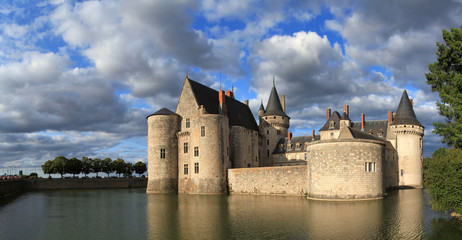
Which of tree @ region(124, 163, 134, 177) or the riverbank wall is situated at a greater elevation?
tree @ region(124, 163, 134, 177)

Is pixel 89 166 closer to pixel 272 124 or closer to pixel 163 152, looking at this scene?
pixel 163 152

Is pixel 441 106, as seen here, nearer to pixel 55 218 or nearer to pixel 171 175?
pixel 55 218

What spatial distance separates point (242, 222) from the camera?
21578 millimetres

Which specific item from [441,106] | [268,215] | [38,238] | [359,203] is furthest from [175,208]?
[441,106]

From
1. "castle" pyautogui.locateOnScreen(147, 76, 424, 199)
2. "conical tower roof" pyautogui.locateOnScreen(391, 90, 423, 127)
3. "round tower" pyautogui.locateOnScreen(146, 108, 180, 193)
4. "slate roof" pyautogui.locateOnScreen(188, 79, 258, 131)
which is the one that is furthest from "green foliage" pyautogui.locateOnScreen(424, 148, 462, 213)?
"round tower" pyautogui.locateOnScreen(146, 108, 180, 193)

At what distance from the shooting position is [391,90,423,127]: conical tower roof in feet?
164

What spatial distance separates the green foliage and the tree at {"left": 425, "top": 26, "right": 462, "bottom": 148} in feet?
8.06

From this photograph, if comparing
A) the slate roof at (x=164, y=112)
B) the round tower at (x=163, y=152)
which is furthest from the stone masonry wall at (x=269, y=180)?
the slate roof at (x=164, y=112)

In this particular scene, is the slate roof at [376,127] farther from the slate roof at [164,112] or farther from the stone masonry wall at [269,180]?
the slate roof at [164,112]

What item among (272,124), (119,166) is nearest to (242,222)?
(272,124)

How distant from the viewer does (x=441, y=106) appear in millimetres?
25000

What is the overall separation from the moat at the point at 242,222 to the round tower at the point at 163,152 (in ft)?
50.7

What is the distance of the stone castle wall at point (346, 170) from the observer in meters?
31.0

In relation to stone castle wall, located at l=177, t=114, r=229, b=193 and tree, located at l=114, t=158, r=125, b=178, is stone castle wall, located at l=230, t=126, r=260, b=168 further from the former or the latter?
tree, located at l=114, t=158, r=125, b=178
